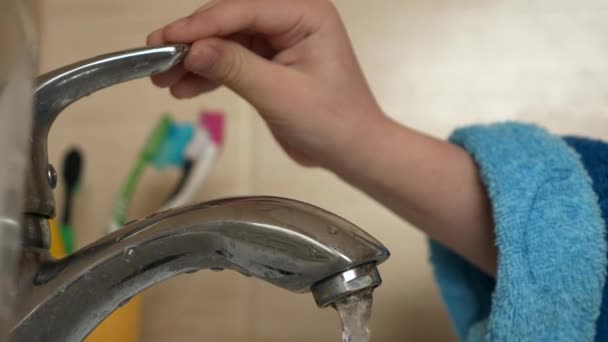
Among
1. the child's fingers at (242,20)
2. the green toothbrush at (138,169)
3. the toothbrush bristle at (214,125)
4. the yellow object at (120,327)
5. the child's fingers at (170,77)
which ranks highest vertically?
the child's fingers at (242,20)

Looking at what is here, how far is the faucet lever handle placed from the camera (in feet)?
0.94

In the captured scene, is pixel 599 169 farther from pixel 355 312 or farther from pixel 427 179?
pixel 355 312

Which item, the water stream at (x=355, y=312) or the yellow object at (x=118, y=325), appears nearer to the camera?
the water stream at (x=355, y=312)

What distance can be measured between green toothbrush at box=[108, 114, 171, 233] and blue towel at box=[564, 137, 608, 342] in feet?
1.10

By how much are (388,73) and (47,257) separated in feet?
1.31

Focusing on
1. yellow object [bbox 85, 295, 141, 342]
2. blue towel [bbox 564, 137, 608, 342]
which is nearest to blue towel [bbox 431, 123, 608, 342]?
blue towel [bbox 564, 137, 608, 342]

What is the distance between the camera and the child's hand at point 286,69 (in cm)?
36

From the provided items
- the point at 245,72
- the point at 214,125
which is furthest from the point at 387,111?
the point at 245,72

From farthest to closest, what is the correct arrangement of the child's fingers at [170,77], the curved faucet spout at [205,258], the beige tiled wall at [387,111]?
the beige tiled wall at [387,111] → the child's fingers at [170,77] → the curved faucet spout at [205,258]

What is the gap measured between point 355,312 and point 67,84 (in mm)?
160

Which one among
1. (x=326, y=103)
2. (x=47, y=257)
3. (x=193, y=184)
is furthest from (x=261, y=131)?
(x=47, y=257)

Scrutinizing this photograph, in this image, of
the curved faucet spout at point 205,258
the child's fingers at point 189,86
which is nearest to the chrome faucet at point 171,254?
the curved faucet spout at point 205,258

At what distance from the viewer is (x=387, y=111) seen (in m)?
0.61

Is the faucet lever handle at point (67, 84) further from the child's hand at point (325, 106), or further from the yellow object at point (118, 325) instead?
the yellow object at point (118, 325)
